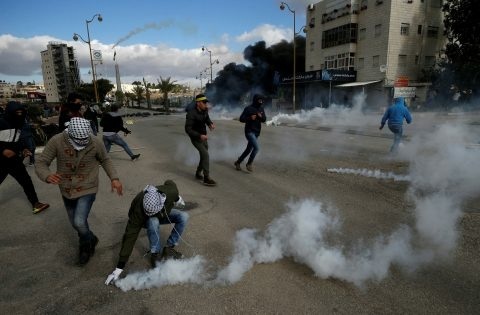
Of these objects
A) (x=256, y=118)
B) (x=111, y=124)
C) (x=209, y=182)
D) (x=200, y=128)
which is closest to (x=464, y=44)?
(x=256, y=118)

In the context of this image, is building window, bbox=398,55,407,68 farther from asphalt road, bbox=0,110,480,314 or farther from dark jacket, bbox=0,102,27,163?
dark jacket, bbox=0,102,27,163

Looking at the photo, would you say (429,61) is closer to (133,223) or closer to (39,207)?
(39,207)

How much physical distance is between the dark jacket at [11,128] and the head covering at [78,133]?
245cm

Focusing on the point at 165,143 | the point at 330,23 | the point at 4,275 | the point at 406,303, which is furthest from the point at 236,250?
the point at 330,23

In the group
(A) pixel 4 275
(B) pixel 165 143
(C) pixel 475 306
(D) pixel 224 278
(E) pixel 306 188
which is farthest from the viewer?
(B) pixel 165 143

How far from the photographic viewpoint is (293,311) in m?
2.63

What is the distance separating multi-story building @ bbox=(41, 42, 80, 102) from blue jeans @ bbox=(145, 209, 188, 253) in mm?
130686

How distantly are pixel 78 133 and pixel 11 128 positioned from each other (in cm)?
268

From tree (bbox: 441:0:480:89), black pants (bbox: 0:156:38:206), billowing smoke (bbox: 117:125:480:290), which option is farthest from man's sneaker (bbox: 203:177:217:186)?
tree (bbox: 441:0:480:89)

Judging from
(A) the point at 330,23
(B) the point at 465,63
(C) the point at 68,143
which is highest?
(A) the point at 330,23

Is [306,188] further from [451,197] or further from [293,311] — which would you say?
[293,311]

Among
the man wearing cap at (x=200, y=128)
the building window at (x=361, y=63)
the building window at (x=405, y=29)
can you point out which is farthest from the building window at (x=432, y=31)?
the man wearing cap at (x=200, y=128)

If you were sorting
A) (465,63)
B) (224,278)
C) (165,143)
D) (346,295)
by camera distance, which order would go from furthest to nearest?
(465,63) < (165,143) < (224,278) < (346,295)

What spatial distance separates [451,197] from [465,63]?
3033 centimetres
